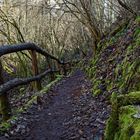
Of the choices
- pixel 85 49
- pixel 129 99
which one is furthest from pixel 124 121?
pixel 85 49

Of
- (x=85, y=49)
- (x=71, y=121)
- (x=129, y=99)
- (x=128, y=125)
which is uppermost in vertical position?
(x=85, y=49)

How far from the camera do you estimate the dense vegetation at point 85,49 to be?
3.61 metres

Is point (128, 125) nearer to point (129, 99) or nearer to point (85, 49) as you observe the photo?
point (129, 99)

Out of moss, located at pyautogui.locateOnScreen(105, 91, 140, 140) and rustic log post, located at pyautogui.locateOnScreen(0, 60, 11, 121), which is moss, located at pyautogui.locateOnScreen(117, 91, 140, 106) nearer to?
moss, located at pyautogui.locateOnScreen(105, 91, 140, 140)

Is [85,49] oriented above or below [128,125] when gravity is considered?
above

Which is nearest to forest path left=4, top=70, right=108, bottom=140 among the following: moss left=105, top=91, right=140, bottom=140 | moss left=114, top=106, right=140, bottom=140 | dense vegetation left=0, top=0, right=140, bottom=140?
dense vegetation left=0, top=0, right=140, bottom=140

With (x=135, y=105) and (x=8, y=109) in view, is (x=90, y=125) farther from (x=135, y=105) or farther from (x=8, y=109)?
(x=135, y=105)

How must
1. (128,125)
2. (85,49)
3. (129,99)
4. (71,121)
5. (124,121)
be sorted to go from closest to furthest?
1. (128,125)
2. (124,121)
3. (129,99)
4. (71,121)
5. (85,49)

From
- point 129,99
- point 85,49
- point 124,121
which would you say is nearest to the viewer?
point 124,121

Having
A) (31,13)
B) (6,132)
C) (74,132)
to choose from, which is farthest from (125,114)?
(31,13)

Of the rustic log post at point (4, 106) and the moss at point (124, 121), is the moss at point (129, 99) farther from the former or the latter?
the rustic log post at point (4, 106)

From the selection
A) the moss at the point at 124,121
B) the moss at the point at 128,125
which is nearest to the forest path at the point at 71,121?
the moss at the point at 124,121

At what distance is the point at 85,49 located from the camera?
147 feet

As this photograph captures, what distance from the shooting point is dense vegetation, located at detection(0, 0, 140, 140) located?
361cm
